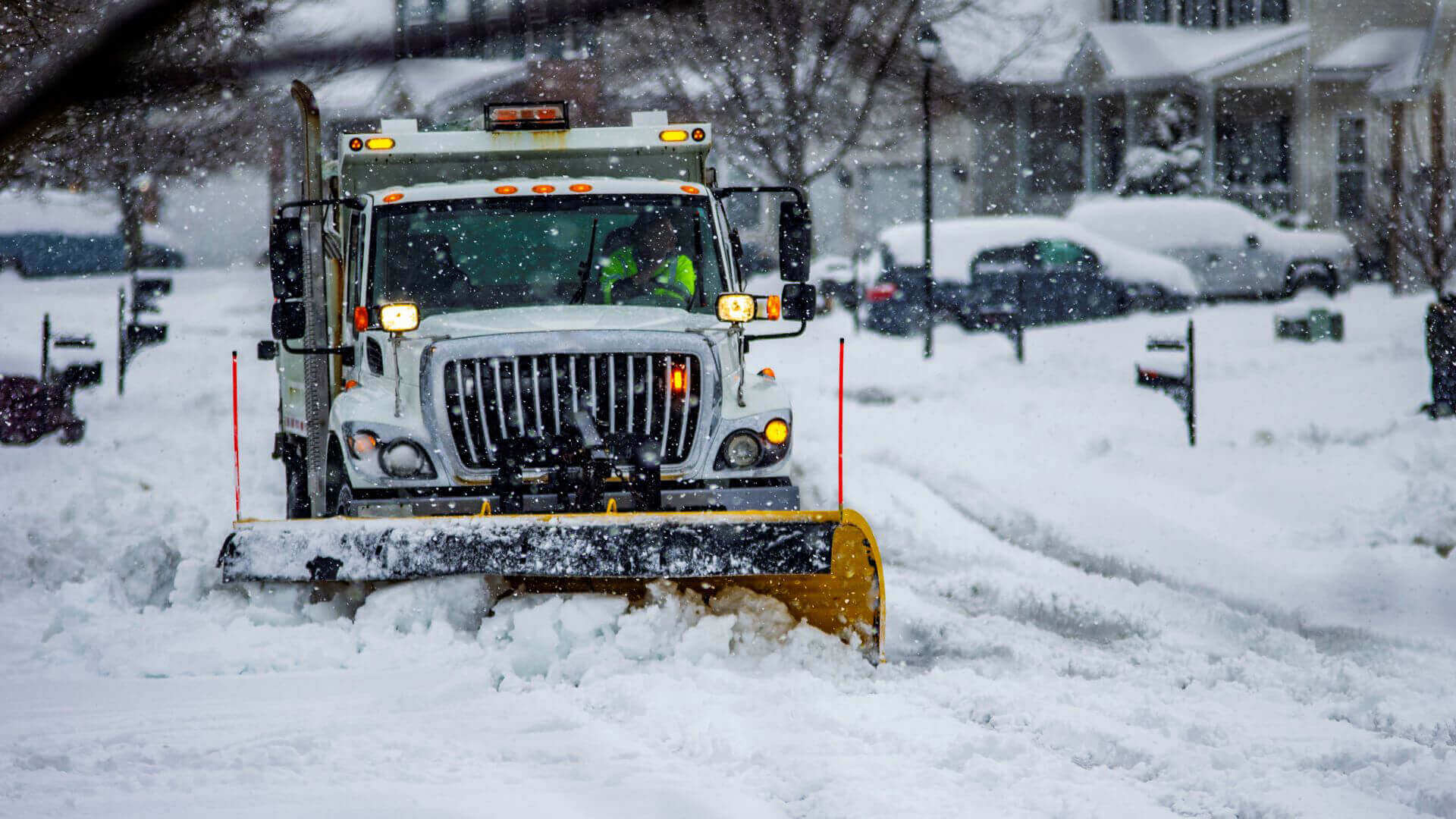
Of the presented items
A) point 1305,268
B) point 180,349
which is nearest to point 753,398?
point 180,349

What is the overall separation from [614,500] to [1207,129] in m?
34.2

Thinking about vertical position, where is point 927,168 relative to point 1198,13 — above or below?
below

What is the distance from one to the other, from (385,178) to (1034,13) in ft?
90.8

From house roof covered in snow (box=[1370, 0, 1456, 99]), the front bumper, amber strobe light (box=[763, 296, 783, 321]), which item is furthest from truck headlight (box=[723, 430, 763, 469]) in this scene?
house roof covered in snow (box=[1370, 0, 1456, 99])

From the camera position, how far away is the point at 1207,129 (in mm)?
37312

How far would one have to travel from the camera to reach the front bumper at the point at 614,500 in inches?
251

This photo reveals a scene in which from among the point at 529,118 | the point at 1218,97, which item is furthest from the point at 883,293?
the point at 1218,97

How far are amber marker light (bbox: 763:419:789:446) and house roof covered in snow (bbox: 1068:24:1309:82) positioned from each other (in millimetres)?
32959

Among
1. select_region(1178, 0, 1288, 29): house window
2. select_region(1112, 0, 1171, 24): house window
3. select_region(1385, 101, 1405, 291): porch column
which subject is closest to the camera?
select_region(1385, 101, 1405, 291): porch column

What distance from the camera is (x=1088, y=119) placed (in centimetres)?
3891

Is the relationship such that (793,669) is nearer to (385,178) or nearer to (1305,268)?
(385,178)

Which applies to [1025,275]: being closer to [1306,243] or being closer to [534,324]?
[1306,243]

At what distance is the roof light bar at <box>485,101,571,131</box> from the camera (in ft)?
26.7

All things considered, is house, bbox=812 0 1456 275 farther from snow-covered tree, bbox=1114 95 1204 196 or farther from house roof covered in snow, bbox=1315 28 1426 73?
snow-covered tree, bbox=1114 95 1204 196
